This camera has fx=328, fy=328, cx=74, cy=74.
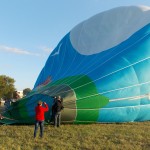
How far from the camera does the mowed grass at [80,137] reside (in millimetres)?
6965

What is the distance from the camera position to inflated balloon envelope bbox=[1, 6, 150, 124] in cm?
955

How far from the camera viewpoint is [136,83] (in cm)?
993

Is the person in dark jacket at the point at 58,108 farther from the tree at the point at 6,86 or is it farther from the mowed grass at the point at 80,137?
the tree at the point at 6,86

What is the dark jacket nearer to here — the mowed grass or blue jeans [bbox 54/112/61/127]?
blue jeans [bbox 54/112/61/127]

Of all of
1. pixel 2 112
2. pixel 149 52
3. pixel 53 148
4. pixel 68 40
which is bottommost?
pixel 53 148

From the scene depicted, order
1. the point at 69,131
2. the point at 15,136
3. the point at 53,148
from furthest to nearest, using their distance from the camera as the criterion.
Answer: the point at 69,131 → the point at 15,136 → the point at 53,148

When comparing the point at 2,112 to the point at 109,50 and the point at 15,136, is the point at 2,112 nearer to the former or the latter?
the point at 15,136

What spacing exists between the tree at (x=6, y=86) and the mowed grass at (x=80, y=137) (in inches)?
1824

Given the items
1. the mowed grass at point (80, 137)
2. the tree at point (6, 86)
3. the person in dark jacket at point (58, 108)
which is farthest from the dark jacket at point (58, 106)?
the tree at point (6, 86)

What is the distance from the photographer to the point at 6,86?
60094mm

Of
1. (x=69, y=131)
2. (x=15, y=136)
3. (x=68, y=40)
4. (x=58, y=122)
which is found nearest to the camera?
(x=15, y=136)

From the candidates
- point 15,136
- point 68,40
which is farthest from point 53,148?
point 68,40

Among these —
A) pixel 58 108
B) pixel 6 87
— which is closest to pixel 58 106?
pixel 58 108

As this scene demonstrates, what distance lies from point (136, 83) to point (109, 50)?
1506 mm
